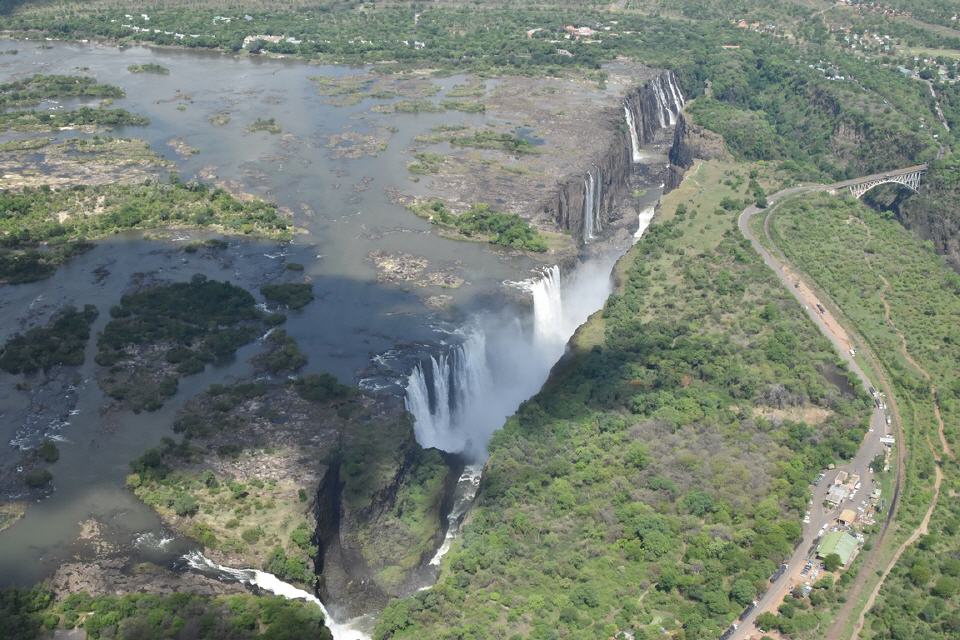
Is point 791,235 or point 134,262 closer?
point 134,262

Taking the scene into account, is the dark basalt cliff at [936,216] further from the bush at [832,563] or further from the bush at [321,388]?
the bush at [321,388]

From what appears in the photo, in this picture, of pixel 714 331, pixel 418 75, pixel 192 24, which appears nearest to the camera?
pixel 714 331

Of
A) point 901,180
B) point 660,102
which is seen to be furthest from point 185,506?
point 660,102

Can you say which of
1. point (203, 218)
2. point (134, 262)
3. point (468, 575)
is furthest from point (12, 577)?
point (203, 218)

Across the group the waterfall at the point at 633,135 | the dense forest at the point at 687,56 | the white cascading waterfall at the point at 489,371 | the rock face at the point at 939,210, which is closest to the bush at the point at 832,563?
the white cascading waterfall at the point at 489,371

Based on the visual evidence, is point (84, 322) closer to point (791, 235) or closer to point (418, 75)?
point (791, 235)

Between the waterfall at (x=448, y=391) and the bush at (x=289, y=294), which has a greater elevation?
the bush at (x=289, y=294)

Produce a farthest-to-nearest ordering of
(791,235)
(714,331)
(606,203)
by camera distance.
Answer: (606,203)
(791,235)
(714,331)
